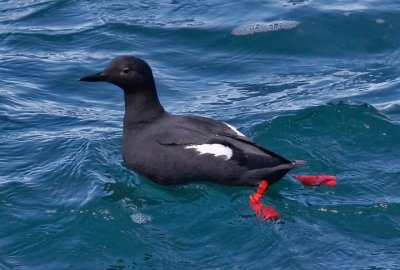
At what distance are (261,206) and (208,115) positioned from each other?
2723 mm

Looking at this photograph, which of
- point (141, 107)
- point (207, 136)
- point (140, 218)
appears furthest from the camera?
point (141, 107)

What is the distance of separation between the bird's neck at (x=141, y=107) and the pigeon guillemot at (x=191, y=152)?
0.04ft

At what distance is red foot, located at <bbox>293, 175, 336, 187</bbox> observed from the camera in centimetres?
849

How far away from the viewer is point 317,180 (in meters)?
8.50

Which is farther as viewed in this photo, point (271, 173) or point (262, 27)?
point (262, 27)

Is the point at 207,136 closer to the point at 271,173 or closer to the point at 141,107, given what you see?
the point at 271,173

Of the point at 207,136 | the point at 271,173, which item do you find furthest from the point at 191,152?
the point at 271,173

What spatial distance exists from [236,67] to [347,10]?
97.5 inches

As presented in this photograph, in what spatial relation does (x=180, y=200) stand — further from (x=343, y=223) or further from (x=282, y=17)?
(x=282, y=17)

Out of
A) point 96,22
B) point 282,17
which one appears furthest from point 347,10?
point 96,22

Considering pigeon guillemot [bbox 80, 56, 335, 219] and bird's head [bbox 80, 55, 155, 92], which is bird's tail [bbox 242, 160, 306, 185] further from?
bird's head [bbox 80, 55, 155, 92]

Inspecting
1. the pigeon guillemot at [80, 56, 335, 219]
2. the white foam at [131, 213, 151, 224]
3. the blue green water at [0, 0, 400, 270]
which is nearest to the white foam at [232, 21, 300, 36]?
the blue green water at [0, 0, 400, 270]

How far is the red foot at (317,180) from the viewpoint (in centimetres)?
849

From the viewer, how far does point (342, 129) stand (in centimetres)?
977
